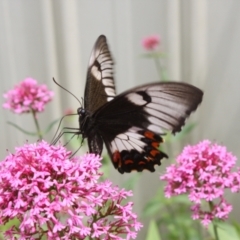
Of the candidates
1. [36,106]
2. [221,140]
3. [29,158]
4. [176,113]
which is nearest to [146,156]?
[176,113]

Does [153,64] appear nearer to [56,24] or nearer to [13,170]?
[56,24]

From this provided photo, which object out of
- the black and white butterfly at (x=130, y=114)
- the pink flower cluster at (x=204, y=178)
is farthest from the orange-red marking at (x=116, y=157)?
the pink flower cluster at (x=204, y=178)

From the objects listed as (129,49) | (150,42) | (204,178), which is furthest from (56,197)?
(129,49)

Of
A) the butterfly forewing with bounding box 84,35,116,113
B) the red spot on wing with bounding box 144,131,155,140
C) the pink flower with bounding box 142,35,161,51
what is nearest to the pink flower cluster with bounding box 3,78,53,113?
the butterfly forewing with bounding box 84,35,116,113

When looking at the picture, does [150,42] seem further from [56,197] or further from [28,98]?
[56,197]

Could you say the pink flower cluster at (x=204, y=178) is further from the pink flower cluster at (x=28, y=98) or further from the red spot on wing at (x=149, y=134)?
the pink flower cluster at (x=28, y=98)

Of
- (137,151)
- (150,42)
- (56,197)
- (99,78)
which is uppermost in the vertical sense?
(150,42)

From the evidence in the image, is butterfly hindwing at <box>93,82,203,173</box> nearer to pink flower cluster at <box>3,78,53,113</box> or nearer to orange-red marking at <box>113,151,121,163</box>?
orange-red marking at <box>113,151,121,163</box>
